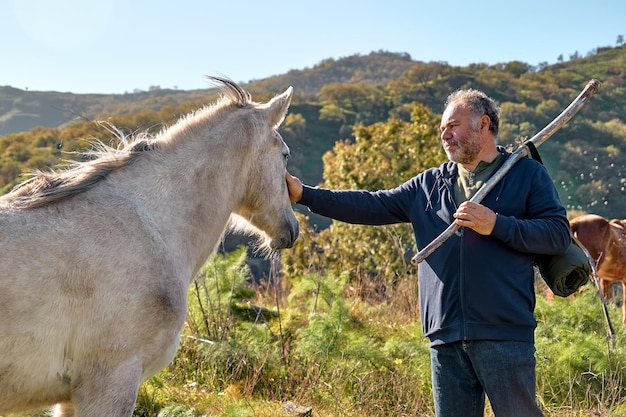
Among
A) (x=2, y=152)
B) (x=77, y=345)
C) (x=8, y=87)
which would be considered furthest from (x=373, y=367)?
(x=8, y=87)

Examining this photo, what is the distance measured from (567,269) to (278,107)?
6.75 ft

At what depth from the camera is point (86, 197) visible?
3.10 metres

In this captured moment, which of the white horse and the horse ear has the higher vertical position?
the horse ear

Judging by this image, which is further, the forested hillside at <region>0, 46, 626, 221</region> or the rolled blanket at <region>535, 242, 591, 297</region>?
the forested hillside at <region>0, 46, 626, 221</region>

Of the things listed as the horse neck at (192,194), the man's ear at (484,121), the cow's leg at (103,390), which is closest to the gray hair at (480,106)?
the man's ear at (484,121)

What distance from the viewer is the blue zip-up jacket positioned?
10.4ft

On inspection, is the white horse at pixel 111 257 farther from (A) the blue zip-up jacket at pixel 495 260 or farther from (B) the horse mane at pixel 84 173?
(A) the blue zip-up jacket at pixel 495 260

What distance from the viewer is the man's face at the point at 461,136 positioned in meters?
3.44

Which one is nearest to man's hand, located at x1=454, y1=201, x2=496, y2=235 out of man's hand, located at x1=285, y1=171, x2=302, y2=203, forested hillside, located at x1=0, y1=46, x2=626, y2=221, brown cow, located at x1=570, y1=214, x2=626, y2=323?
man's hand, located at x1=285, y1=171, x2=302, y2=203

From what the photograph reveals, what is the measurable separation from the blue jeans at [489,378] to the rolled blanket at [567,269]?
0.41m

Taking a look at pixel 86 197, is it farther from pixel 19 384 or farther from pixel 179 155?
pixel 19 384

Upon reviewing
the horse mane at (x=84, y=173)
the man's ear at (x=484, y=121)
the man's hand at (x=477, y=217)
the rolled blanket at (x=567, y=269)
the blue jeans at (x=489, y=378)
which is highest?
the man's ear at (x=484, y=121)

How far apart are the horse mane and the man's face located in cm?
139

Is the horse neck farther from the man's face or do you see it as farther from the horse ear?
the man's face
